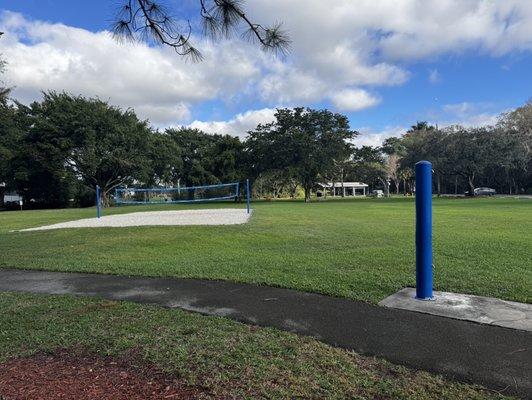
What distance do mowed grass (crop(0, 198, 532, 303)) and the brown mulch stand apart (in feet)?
8.98

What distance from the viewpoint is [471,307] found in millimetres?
4801

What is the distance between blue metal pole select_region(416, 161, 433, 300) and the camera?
17.0 feet

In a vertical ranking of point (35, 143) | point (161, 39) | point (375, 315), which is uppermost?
point (35, 143)

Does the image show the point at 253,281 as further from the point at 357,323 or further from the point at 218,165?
the point at 218,165

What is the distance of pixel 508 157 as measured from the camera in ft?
136

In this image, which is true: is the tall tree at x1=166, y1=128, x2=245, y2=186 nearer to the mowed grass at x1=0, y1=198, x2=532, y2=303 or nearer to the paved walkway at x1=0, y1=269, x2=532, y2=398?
the mowed grass at x1=0, y1=198, x2=532, y2=303

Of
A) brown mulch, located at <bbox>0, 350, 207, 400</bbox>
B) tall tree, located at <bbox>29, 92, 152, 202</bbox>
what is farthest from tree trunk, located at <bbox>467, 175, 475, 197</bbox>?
brown mulch, located at <bbox>0, 350, 207, 400</bbox>

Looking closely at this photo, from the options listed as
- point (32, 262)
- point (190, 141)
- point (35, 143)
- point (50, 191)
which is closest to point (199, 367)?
point (32, 262)

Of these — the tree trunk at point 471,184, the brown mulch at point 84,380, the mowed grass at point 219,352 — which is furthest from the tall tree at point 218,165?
the brown mulch at point 84,380

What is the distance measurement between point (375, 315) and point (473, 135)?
1703 inches

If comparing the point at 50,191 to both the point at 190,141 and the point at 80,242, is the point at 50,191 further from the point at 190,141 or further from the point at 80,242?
the point at 80,242

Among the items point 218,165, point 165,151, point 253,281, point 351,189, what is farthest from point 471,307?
point 351,189

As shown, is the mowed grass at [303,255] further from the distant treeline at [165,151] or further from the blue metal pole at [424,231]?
the distant treeline at [165,151]

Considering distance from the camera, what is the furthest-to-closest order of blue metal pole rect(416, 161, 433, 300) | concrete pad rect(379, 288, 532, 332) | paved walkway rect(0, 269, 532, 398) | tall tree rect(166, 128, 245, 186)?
1. tall tree rect(166, 128, 245, 186)
2. blue metal pole rect(416, 161, 433, 300)
3. concrete pad rect(379, 288, 532, 332)
4. paved walkway rect(0, 269, 532, 398)
